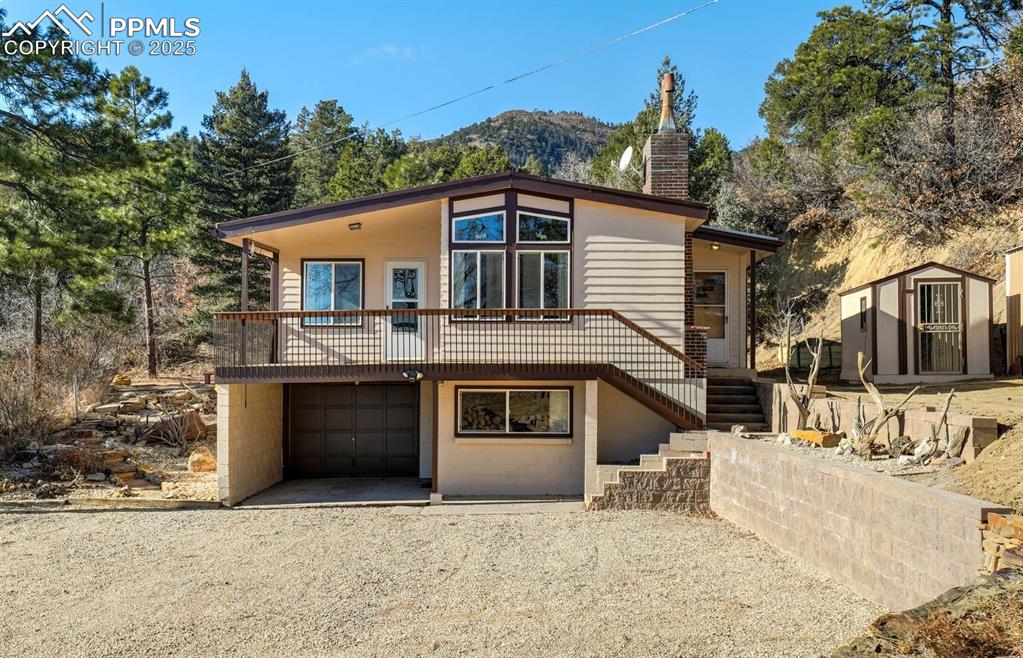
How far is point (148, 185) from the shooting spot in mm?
17359

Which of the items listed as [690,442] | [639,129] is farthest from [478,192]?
[639,129]

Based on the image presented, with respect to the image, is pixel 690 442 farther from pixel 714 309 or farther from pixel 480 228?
pixel 480 228

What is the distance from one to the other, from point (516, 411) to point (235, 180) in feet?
61.1

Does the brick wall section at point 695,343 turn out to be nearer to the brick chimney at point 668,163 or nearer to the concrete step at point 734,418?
the concrete step at point 734,418

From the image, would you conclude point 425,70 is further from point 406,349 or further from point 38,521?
point 38,521

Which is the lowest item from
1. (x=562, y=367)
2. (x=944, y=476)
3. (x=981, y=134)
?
→ (x=944, y=476)

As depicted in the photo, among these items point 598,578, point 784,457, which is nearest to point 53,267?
point 598,578

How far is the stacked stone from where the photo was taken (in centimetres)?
435

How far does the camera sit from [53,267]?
12.3m

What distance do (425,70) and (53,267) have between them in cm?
919

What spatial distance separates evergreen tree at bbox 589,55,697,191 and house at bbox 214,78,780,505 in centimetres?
1454

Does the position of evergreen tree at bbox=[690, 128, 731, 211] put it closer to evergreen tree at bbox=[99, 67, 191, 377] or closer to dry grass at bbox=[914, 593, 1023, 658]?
evergreen tree at bbox=[99, 67, 191, 377]

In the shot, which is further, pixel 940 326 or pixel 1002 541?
pixel 940 326

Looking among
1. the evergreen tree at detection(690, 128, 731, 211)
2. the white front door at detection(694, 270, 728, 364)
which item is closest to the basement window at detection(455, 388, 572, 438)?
the white front door at detection(694, 270, 728, 364)
